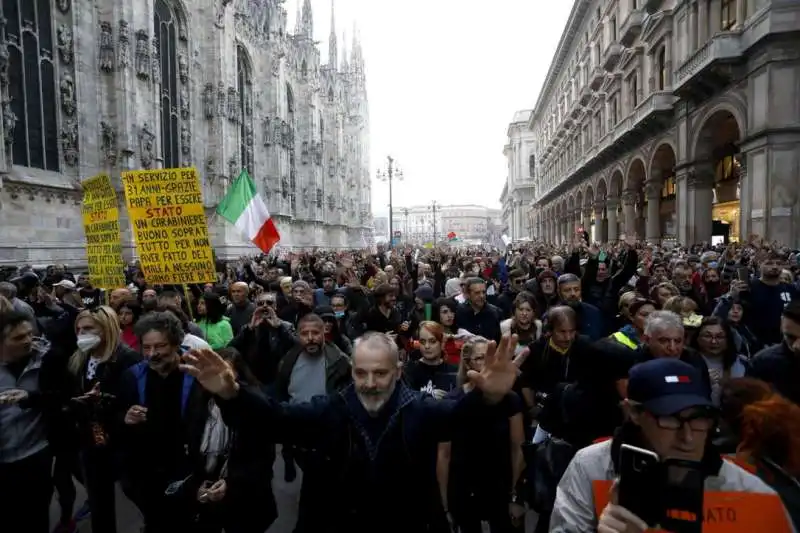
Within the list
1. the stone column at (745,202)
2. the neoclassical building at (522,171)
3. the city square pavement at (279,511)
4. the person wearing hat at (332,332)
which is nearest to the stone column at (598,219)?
the stone column at (745,202)

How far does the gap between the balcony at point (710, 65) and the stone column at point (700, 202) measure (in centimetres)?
309

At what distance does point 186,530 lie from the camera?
144 inches

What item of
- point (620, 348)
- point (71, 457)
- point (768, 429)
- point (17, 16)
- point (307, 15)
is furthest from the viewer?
point (307, 15)

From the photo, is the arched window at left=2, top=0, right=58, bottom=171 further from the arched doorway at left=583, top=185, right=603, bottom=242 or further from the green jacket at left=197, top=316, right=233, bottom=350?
the arched doorway at left=583, top=185, right=603, bottom=242

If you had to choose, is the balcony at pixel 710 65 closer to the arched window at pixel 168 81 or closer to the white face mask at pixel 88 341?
the white face mask at pixel 88 341

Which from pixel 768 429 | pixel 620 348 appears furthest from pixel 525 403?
pixel 768 429

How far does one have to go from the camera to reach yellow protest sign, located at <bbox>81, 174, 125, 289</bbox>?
7.48 metres

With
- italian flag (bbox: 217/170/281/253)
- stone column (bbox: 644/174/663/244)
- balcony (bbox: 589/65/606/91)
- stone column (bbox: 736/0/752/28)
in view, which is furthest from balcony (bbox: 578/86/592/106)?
italian flag (bbox: 217/170/281/253)

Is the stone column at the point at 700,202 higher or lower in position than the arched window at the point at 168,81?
lower

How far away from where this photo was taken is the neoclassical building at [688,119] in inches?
619

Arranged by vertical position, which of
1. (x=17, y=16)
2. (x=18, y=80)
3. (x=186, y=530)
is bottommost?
(x=186, y=530)

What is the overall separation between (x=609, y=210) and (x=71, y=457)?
32.9 meters

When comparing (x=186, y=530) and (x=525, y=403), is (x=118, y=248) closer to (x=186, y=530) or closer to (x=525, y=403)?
(x=186, y=530)

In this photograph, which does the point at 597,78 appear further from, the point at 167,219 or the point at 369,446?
the point at 369,446
